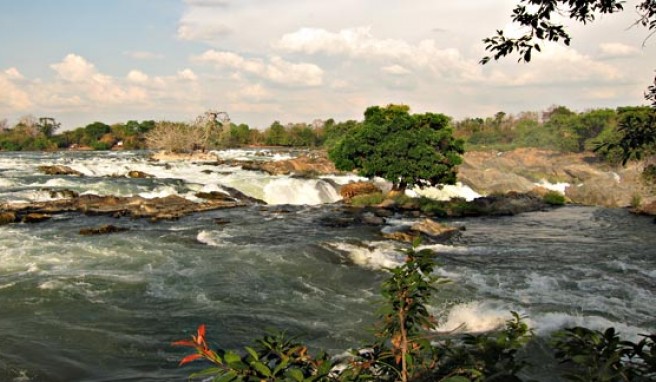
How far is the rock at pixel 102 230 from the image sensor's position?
18828 mm

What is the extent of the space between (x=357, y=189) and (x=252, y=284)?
19925 millimetres

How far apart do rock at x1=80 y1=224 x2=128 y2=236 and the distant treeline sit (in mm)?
37726

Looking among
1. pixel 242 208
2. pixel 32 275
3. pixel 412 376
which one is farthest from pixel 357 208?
pixel 412 376

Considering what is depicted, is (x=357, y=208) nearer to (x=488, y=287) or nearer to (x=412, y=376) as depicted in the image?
(x=488, y=287)

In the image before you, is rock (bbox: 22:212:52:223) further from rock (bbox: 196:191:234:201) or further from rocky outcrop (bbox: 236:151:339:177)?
rocky outcrop (bbox: 236:151:339:177)

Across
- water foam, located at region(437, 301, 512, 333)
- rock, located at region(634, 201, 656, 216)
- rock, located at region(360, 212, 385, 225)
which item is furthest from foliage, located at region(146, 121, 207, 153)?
water foam, located at region(437, 301, 512, 333)

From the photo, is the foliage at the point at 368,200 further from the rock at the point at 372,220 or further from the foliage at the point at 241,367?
the foliage at the point at 241,367

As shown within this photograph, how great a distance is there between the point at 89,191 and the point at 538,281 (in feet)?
80.0

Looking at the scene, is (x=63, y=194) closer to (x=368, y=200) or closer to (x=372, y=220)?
(x=368, y=200)

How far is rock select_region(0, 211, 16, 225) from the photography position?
809 inches

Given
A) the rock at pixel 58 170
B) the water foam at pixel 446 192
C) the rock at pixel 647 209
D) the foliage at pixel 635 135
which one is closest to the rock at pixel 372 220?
the water foam at pixel 446 192

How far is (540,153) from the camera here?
6544 cm

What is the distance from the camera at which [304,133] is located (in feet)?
313

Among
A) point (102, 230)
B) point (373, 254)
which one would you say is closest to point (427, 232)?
point (373, 254)
